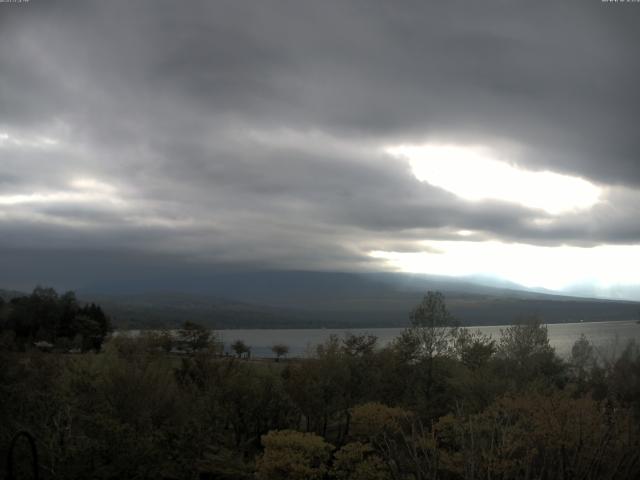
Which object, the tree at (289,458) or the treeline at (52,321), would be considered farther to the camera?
the treeline at (52,321)

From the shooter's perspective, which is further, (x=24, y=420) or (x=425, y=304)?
(x=425, y=304)

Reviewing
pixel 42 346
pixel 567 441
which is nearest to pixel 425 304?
pixel 567 441

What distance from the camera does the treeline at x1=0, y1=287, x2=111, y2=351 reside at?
99750 mm

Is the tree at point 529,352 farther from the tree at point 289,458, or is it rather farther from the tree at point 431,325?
the tree at point 289,458

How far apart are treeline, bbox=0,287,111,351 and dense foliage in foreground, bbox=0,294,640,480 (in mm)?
50864

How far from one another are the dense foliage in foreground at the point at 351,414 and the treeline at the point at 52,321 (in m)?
50.9

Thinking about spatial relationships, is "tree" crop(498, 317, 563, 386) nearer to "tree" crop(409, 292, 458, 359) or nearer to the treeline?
"tree" crop(409, 292, 458, 359)

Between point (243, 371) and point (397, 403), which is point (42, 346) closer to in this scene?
point (243, 371)

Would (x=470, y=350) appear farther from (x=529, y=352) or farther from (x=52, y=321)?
(x=52, y=321)

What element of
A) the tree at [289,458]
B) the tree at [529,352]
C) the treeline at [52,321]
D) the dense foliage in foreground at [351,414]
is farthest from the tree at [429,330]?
the treeline at [52,321]

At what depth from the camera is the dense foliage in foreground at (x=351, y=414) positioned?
59.0 feet

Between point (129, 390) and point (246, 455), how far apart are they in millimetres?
7952

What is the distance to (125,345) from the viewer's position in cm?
5375

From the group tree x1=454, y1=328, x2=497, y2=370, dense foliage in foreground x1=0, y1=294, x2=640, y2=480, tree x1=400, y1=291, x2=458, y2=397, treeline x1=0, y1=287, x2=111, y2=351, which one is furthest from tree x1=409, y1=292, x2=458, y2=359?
treeline x1=0, y1=287, x2=111, y2=351
